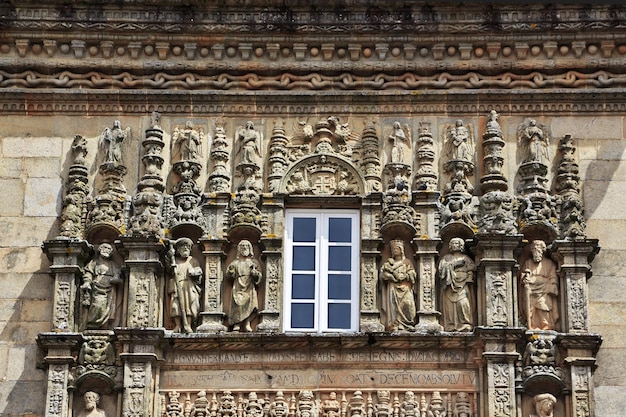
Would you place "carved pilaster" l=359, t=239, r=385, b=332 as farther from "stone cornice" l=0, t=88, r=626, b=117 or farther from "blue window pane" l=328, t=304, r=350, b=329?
"stone cornice" l=0, t=88, r=626, b=117

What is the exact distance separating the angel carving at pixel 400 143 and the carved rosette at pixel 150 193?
261cm

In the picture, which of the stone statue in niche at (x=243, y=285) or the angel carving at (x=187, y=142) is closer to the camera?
the stone statue in niche at (x=243, y=285)

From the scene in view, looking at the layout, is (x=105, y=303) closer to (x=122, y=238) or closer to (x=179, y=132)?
(x=122, y=238)

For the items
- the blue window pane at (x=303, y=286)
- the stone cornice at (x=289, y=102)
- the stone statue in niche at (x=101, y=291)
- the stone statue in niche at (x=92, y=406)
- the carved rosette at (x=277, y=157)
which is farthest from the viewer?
the stone cornice at (x=289, y=102)

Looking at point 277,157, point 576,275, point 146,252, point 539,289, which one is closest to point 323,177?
point 277,157

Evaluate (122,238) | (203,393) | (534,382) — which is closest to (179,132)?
(122,238)

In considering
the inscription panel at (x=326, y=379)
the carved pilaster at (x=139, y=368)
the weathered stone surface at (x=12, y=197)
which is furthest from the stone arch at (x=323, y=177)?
the weathered stone surface at (x=12, y=197)

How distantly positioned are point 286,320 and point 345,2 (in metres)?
3.84

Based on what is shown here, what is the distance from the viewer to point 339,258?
65.3 feet

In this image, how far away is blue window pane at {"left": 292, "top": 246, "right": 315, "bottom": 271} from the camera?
19.9 m

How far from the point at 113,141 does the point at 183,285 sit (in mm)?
1967

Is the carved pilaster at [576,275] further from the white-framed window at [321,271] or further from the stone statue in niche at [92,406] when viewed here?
the stone statue in niche at [92,406]

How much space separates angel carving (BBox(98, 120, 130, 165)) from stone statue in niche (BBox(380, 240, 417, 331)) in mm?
3289

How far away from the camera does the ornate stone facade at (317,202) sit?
62.6ft
